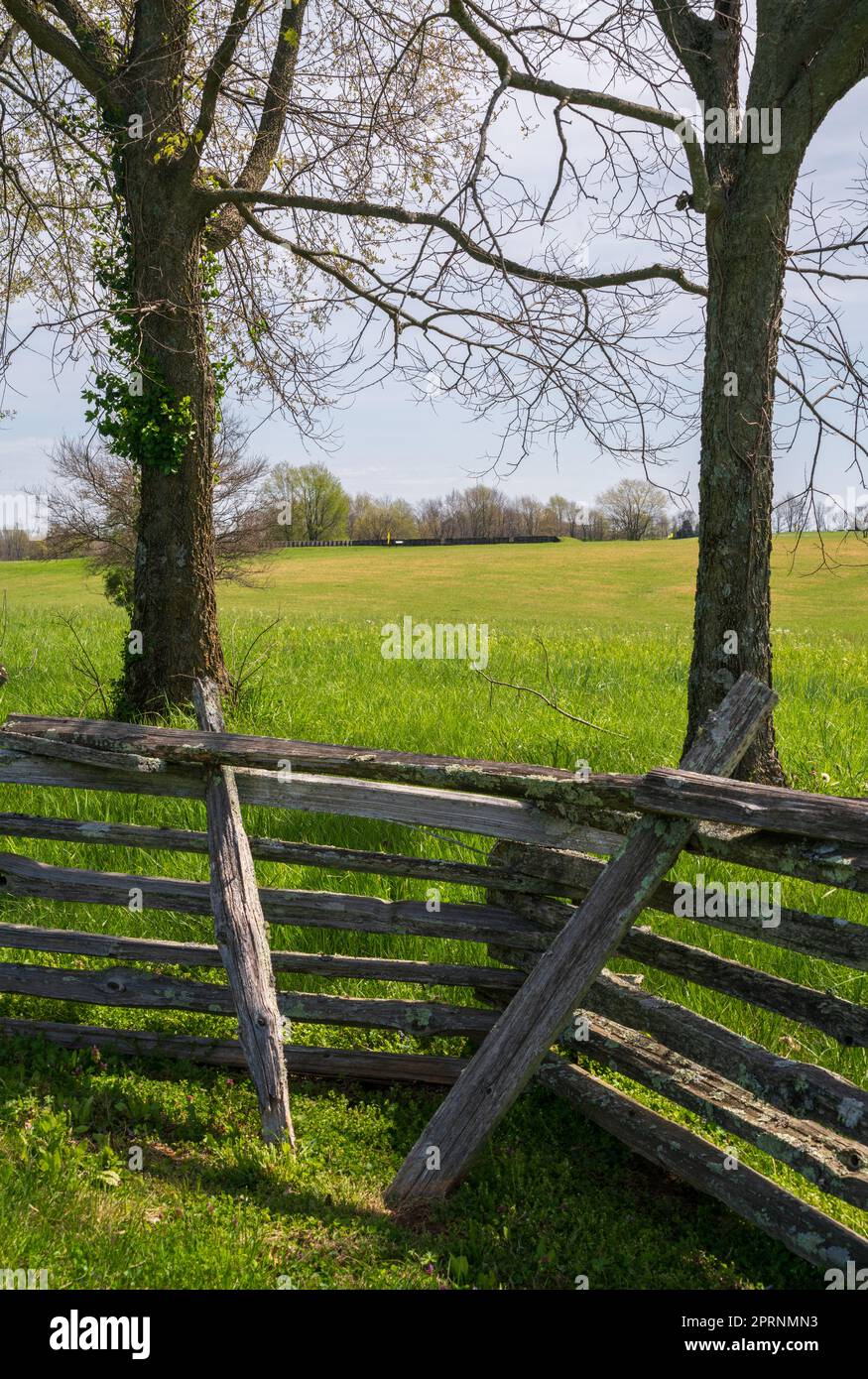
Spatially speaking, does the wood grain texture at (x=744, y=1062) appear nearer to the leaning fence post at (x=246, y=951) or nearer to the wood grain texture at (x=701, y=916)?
the wood grain texture at (x=701, y=916)

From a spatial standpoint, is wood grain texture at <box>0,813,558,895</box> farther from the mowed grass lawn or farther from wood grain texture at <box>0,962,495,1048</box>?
the mowed grass lawn

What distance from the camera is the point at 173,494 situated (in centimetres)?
834

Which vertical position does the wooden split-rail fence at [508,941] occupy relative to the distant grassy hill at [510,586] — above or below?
below

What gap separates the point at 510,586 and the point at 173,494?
28.8m

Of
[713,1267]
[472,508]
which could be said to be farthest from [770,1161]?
[472,508]

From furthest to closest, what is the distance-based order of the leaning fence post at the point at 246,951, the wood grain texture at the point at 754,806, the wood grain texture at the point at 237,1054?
the wood grain texture at the point at 237,1054
the leaning fence post at the point at 246,951
the wood grain texture at the point at 754,806

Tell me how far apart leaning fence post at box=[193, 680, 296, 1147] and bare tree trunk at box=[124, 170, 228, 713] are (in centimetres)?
432

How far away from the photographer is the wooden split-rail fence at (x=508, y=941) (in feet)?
11.0

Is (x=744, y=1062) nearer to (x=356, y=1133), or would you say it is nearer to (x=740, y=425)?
(x=356, y=1133)

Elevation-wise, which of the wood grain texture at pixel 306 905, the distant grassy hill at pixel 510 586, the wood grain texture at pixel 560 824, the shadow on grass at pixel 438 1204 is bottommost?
the shadow on grass at pixel 438 1204

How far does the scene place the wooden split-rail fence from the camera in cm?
336

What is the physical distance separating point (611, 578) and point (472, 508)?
98.5ft

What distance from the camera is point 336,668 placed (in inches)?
420

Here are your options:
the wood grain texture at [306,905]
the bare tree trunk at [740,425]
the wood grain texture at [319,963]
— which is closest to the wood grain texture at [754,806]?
the wood grain texture at [306,905]
